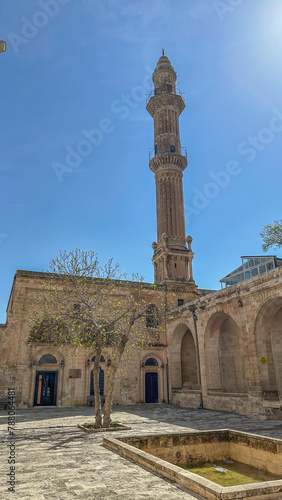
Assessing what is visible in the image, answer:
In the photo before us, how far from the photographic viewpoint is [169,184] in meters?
32.6

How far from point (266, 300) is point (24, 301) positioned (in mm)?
15664

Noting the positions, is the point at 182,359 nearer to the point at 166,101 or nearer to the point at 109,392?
the point at 109,392

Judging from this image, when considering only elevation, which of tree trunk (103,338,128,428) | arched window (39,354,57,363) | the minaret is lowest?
tree trunk (103,338,128,428)

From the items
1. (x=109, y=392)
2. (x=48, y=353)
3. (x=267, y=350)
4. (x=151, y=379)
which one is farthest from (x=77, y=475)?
(x=151, y=379)

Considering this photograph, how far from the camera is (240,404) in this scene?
16.4 meters

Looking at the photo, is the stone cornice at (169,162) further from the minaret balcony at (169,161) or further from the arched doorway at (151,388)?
the arched doorway at (151,388)

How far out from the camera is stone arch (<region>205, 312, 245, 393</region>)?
20047 mm

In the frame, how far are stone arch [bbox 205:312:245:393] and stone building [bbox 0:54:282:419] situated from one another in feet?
0.18

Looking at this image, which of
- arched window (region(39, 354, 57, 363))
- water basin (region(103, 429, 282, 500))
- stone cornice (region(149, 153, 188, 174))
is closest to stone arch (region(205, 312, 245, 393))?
arched window (region(39, 354, 57, 363))

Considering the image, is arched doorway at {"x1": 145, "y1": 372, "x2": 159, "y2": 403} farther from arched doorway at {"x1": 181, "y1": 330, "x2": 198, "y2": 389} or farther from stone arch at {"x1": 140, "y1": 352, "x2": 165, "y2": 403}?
arched doorway at {"x1": 181, "y1": 330, "x2": 198, "y2": 389}

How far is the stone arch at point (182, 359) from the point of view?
2495cm

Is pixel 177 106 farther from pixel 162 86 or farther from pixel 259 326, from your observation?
pixel 259 326

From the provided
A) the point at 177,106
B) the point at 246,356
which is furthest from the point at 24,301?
the point at 177,106

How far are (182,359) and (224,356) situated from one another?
3941 mm
